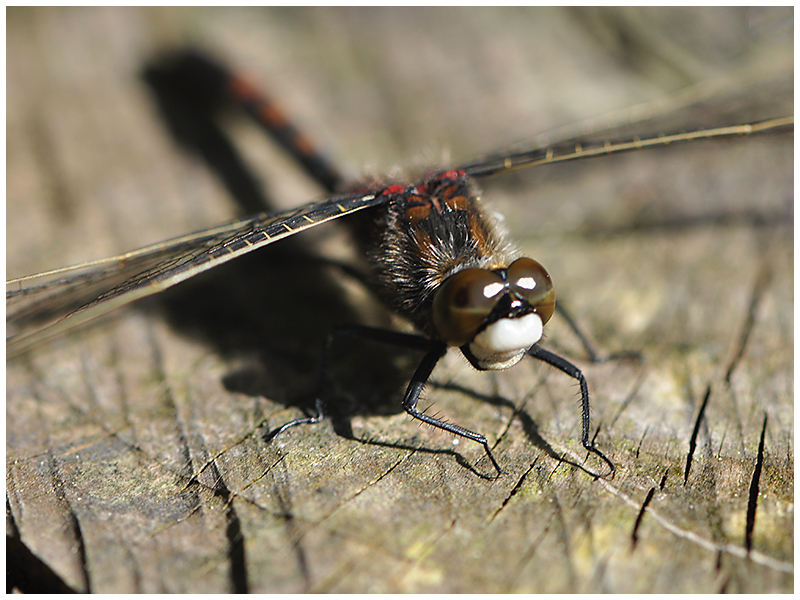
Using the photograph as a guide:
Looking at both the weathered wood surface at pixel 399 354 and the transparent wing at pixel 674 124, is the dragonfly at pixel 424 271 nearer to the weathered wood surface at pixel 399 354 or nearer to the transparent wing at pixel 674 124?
the transparent wing at pixel 674 124

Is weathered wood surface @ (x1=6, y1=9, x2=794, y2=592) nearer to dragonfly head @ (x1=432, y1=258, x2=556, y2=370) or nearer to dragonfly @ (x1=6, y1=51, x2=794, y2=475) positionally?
dragonfly @ (x1=6, y1=51, x2=794, y2=475)

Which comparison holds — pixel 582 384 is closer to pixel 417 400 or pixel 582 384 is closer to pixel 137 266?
pixel 417 400

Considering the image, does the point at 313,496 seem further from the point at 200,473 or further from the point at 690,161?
the point at 690,161

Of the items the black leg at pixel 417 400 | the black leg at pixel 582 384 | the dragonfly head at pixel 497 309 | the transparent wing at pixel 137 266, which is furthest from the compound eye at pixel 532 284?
the transparent wing at pixel 137 266

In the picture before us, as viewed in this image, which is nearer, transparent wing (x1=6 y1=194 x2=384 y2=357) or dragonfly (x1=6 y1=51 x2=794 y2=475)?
dragonfly (x1=6 y1=51 x2=794 y2=475)

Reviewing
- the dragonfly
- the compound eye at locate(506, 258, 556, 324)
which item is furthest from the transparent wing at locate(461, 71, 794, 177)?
the compound eye at locate(506, 258, 556, 324)

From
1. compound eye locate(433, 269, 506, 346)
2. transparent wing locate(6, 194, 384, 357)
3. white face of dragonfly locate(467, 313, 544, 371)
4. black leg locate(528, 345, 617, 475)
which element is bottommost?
black leg locate(528, 345, 617, 475)

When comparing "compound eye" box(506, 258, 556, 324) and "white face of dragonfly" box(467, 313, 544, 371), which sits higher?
"compound eye" box(506, 258, 556, 324)
